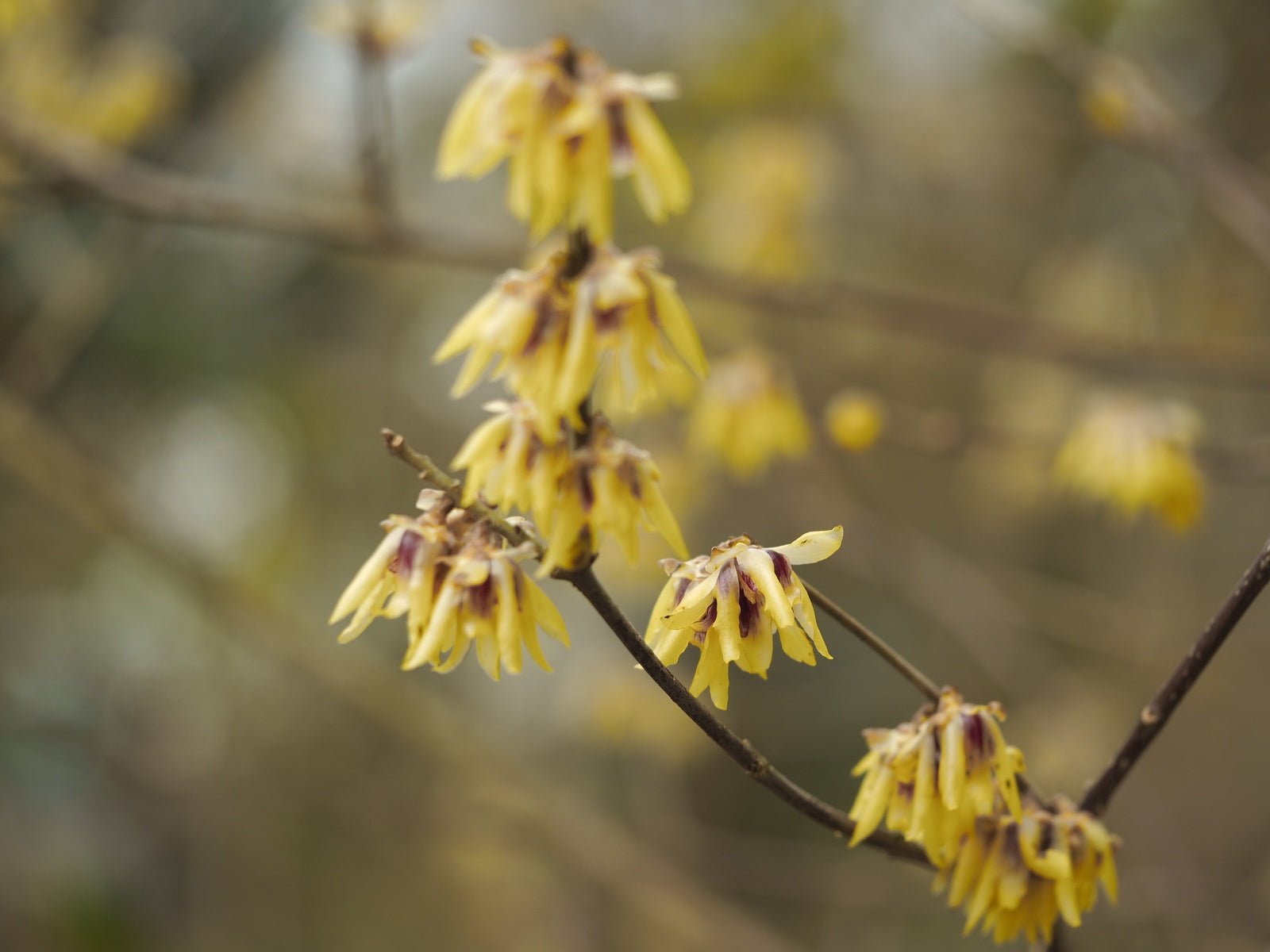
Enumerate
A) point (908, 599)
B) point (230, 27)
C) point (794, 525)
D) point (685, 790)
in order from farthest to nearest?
1. point (685, 790)
2. point (794, 525)
3. point (230, 27)
4. point (908, 599)

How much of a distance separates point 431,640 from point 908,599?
1.66 metres

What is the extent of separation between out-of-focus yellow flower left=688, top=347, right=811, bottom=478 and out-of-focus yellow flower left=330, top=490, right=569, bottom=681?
0.91 meters

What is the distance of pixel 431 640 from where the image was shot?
0.47 m

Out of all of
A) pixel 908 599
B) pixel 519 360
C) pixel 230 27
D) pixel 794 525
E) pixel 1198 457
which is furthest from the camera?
pixel 794 525

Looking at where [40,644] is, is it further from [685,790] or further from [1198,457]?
[1198,457]

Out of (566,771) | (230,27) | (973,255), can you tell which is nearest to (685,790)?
(566,771)

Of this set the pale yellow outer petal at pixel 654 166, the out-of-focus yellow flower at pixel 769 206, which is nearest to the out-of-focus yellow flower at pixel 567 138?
the pale yellow outer petal at pixel 654 166

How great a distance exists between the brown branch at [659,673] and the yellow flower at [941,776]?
20mm

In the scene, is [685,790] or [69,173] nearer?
[69,173]

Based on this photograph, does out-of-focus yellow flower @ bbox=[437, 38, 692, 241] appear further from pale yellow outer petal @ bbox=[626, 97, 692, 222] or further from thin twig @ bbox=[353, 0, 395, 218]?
thin twig @ bbox=[353, 0, 395, 218]

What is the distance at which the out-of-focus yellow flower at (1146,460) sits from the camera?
3.83 ft

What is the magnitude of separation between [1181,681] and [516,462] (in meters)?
0.40

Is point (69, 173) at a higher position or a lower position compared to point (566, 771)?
higher

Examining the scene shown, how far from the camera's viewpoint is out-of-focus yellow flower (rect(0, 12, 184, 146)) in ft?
5.52
